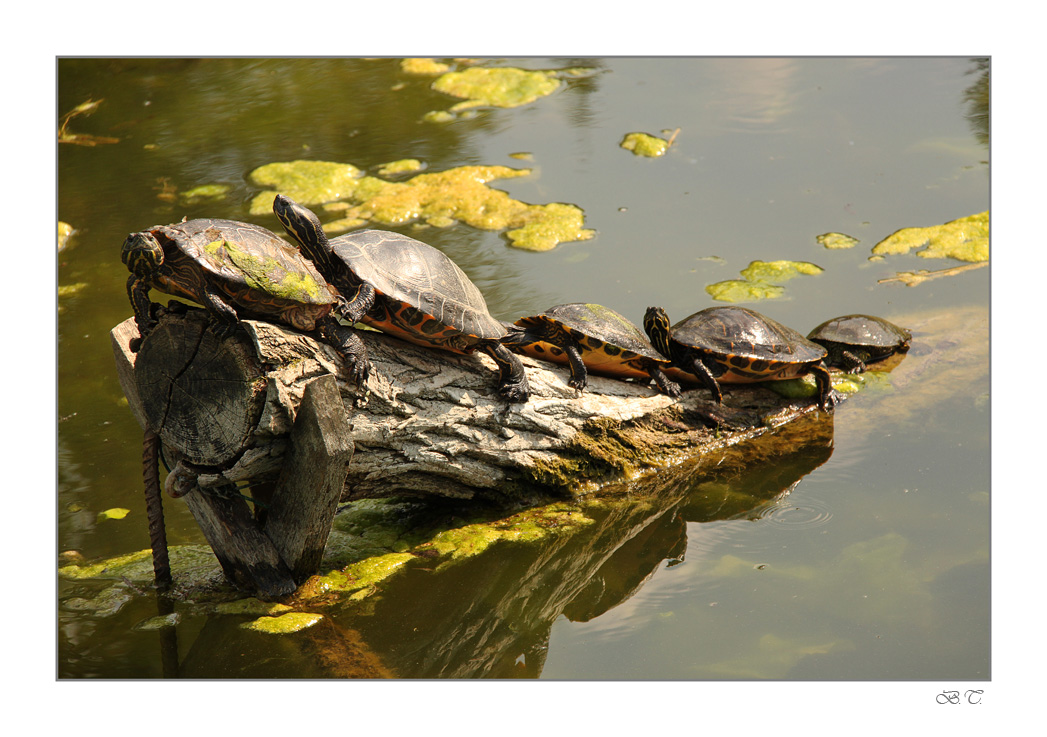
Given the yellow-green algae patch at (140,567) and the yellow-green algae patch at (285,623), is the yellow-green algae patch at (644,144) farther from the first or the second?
the yellow-green algae patch at (285,623)

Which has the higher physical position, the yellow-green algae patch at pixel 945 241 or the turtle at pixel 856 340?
the yellow-green algae patch at pixel 945 241

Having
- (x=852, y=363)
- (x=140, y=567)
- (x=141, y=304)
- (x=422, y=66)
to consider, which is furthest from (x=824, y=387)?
(x=422, y=66)

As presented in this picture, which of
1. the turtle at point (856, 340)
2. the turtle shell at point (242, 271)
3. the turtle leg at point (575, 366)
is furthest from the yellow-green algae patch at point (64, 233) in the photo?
the turtle at point (856, 340)

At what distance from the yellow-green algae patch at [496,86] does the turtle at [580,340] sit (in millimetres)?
6531

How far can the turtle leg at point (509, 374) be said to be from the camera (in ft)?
13.3

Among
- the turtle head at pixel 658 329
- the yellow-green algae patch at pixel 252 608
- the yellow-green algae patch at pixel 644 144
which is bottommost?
the yellow-green algae patch at pixel 252 608

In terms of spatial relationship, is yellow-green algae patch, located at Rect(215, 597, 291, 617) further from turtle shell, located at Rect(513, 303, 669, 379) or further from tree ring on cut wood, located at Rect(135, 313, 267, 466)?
turtle shell, located at Rect(513, 303, 669, 379)

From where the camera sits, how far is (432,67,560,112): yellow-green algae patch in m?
10.4

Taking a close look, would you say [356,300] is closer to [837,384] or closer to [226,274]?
[226,274]

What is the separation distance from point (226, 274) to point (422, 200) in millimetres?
5379

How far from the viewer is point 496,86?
10648 mm

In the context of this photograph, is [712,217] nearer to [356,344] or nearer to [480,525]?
[480,525]
